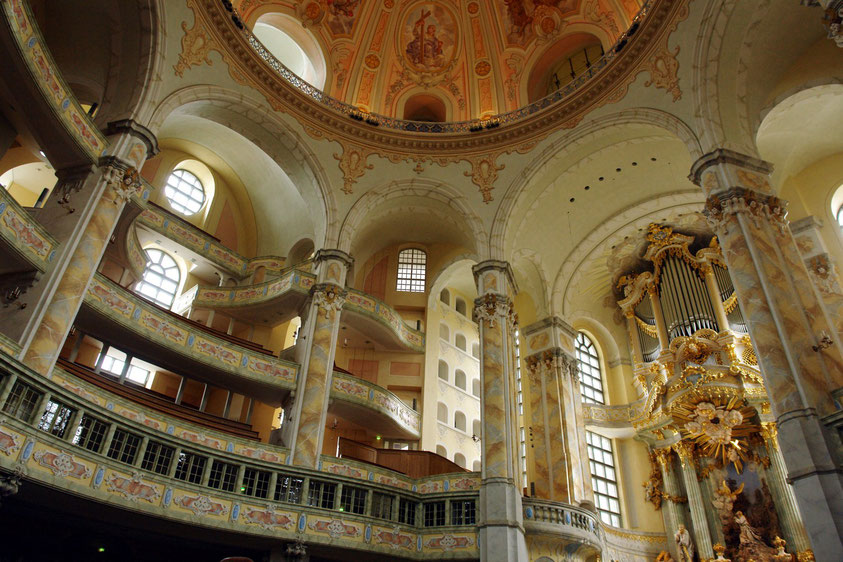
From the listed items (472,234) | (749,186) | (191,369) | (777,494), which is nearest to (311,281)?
(191,369)

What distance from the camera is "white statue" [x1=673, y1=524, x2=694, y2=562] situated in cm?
1961

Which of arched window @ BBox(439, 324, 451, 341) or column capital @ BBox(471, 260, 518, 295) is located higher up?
arched window @ BBox(439, 324, 451, 341)

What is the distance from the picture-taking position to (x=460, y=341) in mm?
25422

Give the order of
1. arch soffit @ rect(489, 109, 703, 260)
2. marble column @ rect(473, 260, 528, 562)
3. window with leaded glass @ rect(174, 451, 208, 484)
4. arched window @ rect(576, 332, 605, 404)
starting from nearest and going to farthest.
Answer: window with leaded glass @ rect(174, 451, 208, 484) < marble column @ rect(473, 260, 528, 562) < arch soffit @ rect(489, 109, 703, 260) < arched window @ rect(576, 332, 605, 404)

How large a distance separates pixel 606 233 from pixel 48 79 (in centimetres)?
1887

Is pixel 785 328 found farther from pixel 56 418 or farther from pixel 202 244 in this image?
pixel 202 244

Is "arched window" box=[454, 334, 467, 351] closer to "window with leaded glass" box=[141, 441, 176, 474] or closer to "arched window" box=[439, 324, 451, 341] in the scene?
"arched window" box=[439, 324, 451, 341]

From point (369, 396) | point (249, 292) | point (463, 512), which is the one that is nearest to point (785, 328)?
point (463, 512)

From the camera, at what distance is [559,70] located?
24734 millimetres

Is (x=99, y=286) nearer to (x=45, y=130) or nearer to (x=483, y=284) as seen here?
(x=45, y=130)

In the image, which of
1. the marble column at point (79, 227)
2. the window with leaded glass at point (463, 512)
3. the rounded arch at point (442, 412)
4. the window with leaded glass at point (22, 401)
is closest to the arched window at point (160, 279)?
the marble column at point (79, 227)

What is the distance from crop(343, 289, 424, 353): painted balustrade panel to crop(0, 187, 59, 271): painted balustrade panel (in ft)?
31.2

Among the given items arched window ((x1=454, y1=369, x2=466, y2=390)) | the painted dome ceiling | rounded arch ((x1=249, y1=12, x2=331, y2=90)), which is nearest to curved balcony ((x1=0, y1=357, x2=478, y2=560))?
arched window ((x1=454, y1=369, x2=466, y2=390))

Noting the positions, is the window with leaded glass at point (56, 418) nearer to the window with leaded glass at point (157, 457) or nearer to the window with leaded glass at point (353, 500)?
the window with leaded glass at point (157, 457)
